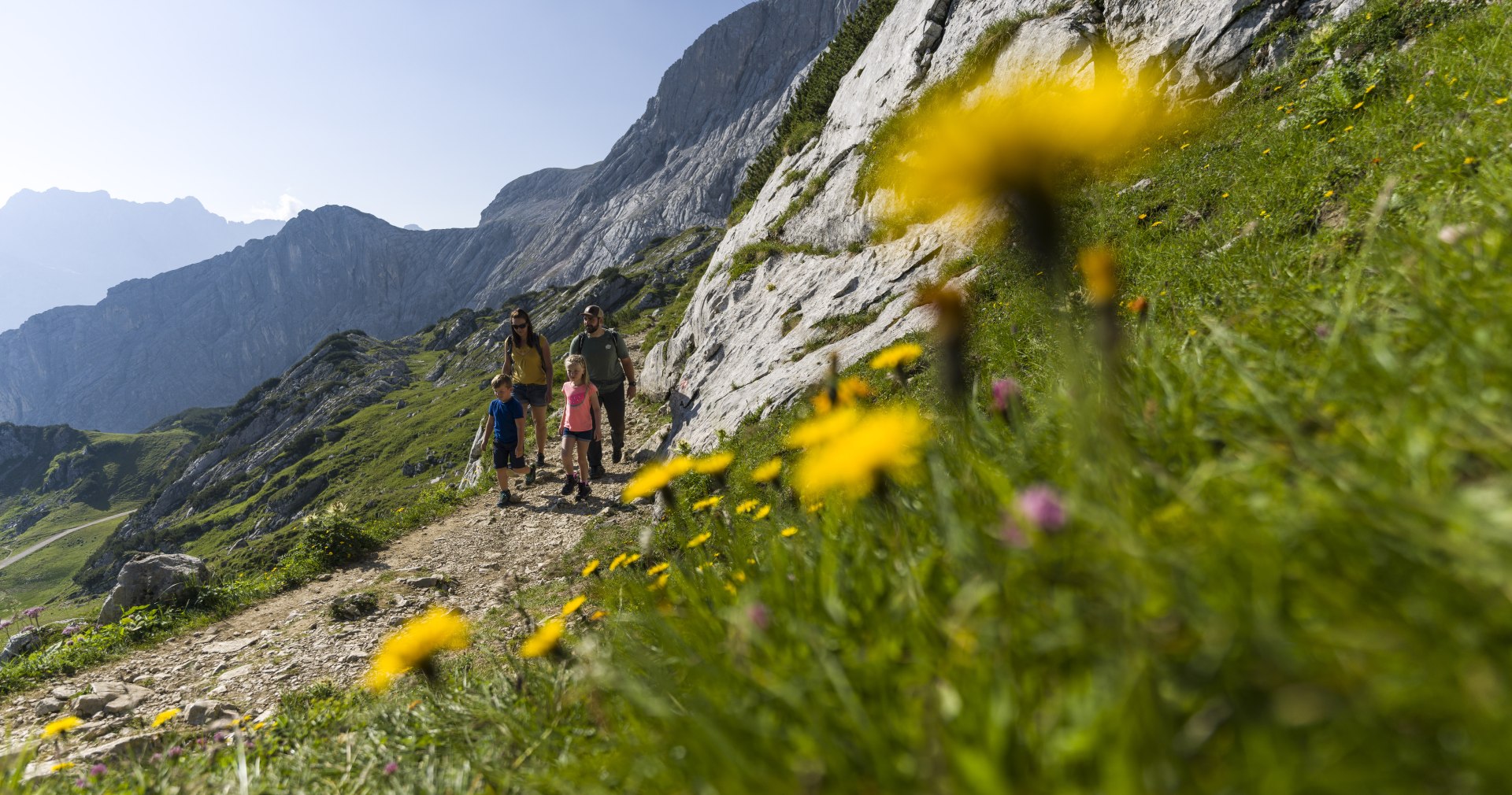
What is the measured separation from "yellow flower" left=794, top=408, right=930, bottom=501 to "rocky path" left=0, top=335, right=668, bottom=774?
5.53m

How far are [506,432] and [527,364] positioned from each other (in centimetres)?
140

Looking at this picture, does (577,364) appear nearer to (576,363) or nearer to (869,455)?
(576,363)

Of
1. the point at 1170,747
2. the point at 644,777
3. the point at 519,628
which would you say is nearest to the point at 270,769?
the point at 644,777

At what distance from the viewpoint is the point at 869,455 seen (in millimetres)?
1680

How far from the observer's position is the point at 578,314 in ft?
357

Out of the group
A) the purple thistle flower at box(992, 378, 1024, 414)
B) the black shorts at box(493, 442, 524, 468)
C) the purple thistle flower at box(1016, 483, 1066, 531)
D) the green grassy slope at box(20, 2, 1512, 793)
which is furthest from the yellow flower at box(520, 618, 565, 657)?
the black shorts at box(493, 442, 524, 468)

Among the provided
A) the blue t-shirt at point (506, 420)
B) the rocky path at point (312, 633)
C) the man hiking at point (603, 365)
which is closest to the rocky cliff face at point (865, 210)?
the man hiking at point (603, 365)

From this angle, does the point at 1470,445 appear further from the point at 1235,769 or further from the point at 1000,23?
the point at 1000,23

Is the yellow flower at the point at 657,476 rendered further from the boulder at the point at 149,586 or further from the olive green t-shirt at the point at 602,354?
the boulder at the point at 149,586

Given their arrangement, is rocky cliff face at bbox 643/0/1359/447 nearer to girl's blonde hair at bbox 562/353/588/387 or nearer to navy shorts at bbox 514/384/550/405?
girl's blonde hair at bbox 562/353/588/387

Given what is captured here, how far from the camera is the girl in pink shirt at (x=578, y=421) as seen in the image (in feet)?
39.6

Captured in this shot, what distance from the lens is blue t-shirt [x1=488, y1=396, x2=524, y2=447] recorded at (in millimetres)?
12484

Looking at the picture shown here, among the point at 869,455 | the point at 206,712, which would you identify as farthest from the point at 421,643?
the point at 206,712

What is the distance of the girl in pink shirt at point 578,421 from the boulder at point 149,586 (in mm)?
5769
